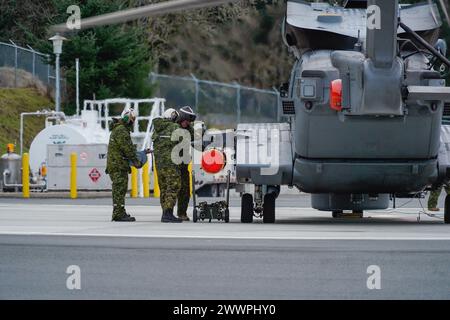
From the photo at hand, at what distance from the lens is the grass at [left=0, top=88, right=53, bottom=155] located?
42812 mm

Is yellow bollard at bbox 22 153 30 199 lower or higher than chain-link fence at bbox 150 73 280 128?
lower

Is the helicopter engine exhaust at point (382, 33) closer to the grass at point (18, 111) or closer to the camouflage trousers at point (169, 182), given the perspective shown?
the camouflage trousers at point (169, 182)

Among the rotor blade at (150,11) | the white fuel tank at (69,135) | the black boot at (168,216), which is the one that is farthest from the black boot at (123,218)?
the white fuel tank at (69,135)

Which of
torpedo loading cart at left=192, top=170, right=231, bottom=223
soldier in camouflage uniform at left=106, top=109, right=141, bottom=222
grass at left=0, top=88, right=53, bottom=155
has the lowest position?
torpedo loading cart at left=192, top=170, right=231, bottom=223

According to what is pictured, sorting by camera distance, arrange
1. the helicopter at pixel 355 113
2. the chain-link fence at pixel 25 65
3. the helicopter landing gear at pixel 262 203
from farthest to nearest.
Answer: the chain-link fence at pixel 25 65 < the helicopter landing gear at pixel 262 203 < the helicopter at pixel 355 113

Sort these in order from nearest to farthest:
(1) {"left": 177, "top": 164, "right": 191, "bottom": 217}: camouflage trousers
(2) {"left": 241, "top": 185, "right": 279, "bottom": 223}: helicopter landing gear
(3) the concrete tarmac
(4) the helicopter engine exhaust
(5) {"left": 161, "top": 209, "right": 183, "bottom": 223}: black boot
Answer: (3) the concrete tarmac, (4) the helicopter engine exhaust, (2) {"left": 241, "top": 185, "right": 279, "bottom": 223}: helicopter landing gear, (5) {"left": 161, "top": 209, "right": 183, "bottom": 223}: black boot, (1) {"left": 177, "top": 164, "right": 191, "bottom": 217}: camouflage trousers

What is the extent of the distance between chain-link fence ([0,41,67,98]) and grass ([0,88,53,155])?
61cm

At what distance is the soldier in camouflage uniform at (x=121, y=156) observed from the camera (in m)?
21.0

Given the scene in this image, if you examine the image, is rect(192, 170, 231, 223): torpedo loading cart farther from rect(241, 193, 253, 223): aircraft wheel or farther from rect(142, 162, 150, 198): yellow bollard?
rect(142, 162, 150, 198): yellow bollard

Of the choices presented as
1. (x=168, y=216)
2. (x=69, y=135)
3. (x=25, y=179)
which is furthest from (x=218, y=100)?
(x=168, y=216)

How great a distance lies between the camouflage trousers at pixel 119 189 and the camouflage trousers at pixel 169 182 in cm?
62

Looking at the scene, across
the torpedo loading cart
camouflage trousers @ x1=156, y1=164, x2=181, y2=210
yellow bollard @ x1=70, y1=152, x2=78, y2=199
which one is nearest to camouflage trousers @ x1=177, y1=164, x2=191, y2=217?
the torpedo loading cart

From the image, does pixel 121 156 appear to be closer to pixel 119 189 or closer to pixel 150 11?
pixel 119 189

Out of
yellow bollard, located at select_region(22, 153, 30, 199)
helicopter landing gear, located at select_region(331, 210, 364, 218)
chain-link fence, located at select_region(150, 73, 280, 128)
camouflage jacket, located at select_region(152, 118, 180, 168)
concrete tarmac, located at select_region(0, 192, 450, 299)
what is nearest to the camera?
concrete tarmac, located at select_region(0, 192, 450, 299)
